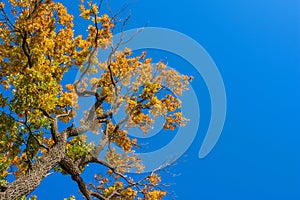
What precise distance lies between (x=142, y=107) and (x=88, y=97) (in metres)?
1.87

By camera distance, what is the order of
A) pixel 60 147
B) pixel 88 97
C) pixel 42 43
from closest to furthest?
pixel 60 147, pixel 42 43, pixel 88 97

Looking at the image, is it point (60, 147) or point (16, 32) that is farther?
point (16, 32)

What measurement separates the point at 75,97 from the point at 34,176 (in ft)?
11.3

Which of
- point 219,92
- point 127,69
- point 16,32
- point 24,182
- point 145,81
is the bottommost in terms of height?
point 24,182

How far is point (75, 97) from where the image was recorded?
37.5ft

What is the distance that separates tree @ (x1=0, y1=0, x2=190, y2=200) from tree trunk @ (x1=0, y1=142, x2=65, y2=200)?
1.2 inches

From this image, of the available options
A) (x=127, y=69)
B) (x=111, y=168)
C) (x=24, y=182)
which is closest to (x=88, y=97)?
(x=127, y=69)

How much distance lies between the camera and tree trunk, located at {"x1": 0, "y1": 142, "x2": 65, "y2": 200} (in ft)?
26.5

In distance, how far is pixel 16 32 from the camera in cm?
1082

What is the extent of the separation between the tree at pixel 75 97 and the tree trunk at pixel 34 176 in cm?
3

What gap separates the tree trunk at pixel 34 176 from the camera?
807 centimetres

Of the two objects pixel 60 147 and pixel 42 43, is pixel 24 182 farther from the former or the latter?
pixel 42 43

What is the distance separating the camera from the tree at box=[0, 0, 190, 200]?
9.73 metres

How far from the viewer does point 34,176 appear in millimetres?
8633
